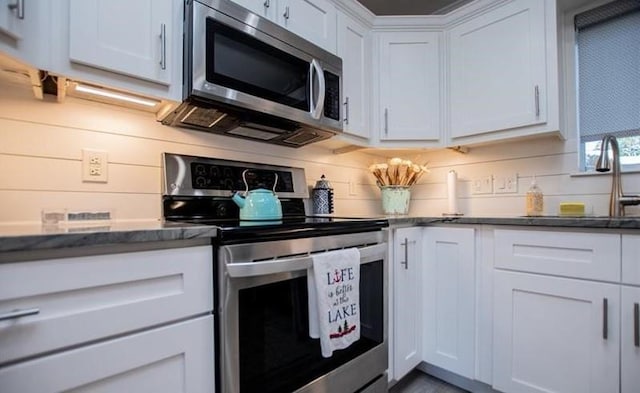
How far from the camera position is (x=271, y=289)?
38.3 inches

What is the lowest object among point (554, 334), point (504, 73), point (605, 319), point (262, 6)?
point (554, 334)

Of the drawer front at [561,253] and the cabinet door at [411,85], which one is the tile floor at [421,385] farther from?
the cabinet door at [411,85]

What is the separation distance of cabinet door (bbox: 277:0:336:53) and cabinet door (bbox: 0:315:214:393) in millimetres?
1342

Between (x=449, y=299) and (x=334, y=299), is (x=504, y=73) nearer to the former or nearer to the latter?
(x=449, y=299)

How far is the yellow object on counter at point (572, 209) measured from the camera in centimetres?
168

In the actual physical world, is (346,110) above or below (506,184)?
above

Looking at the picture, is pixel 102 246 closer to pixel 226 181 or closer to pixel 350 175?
pixel 226 181

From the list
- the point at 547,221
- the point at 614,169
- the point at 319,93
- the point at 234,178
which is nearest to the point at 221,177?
the point at 234,178

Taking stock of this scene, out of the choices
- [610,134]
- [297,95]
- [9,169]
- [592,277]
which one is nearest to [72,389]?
[9,169]

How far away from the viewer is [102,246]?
0.71 meters

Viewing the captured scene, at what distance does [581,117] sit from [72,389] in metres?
2.51

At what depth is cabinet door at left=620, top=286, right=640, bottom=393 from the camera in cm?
117

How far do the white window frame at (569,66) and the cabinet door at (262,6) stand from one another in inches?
66.8

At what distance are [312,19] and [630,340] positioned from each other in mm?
1927
